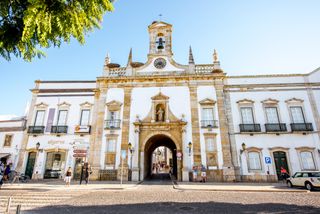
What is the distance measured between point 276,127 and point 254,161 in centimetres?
399

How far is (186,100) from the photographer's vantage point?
1914cm

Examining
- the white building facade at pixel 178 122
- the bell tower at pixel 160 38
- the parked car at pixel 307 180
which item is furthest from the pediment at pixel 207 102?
the parked car at pixel 307 180

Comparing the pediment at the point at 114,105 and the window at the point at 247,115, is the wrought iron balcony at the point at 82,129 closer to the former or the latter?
the pediment at the point at 114,105

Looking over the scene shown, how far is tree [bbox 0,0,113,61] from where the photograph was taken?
414 cm

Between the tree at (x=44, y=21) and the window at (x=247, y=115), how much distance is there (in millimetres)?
17087

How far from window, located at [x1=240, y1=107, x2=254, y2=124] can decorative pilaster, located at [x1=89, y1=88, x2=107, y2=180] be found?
1455 centimetres

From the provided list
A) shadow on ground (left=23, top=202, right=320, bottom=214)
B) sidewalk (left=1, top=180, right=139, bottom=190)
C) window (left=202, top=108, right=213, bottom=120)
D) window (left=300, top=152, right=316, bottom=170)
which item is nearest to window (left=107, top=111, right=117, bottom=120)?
sidewalk (left=1, top=180, right=139, bottom=190)

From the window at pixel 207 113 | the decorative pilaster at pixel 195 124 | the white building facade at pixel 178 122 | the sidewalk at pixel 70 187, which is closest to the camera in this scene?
the sidewalk at pixel 70 187

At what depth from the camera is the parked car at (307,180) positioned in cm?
1216

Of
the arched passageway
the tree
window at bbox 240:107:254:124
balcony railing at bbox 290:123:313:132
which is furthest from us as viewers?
the arched passageway

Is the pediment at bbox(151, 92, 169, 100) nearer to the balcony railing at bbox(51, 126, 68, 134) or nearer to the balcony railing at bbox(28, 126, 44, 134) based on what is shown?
the balcony railing at bbox(51, 126, 68, 134)

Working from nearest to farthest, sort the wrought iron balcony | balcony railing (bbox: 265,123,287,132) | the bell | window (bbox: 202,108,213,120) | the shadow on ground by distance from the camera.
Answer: the shadow on ground
balcony railing (bbox: 265,123,287,132)
window (bbox: 202,108,213,120)
the wrought iron balcony
the bell

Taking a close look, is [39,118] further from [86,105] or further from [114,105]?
[114,105]

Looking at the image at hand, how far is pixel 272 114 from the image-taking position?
18344 mm
